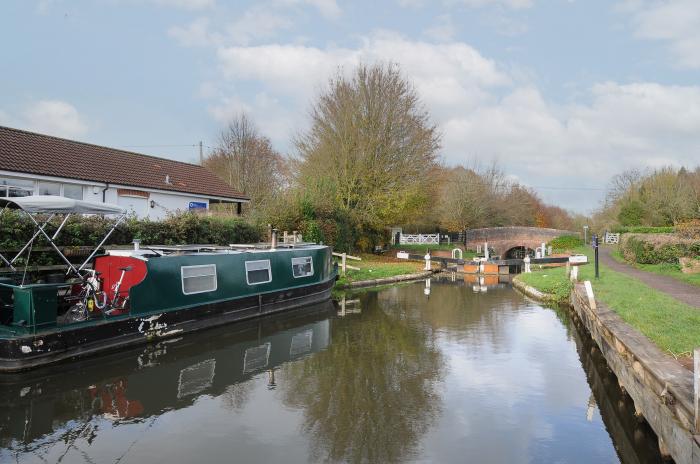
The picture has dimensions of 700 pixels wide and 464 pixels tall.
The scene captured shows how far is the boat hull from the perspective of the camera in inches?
282

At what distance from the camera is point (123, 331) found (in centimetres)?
856

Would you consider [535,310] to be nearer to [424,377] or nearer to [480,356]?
[480,356]

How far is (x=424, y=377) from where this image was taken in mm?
7516

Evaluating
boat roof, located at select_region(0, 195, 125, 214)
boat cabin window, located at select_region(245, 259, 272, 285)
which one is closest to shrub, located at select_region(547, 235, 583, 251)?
boat cabin window, located at select_region(245, 259, 272, 285)

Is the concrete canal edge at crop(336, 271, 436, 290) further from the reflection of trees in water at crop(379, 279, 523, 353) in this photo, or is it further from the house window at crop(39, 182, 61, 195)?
the house window at crop(39, 182, 61, 195)

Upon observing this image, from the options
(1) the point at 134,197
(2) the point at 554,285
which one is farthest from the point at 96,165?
(2) the point at 554,285

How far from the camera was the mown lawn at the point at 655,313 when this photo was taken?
6.23 m

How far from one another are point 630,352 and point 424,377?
280cm

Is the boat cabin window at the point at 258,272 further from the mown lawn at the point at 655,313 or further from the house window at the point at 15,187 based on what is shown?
the mown lawn at the point at 655,313

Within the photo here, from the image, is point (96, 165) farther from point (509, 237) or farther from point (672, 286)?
point (509, 237)

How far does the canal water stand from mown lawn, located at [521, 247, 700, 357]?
3.06 ft

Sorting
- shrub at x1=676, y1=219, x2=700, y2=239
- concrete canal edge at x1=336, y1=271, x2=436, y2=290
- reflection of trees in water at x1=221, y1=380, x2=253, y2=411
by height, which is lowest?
Result: reflection of trees in water at x1=221, y1=380, x2=253, y2=411

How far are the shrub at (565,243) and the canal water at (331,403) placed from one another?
26.7 meters

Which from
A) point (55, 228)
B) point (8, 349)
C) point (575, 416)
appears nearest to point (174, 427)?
point (8, 349)
